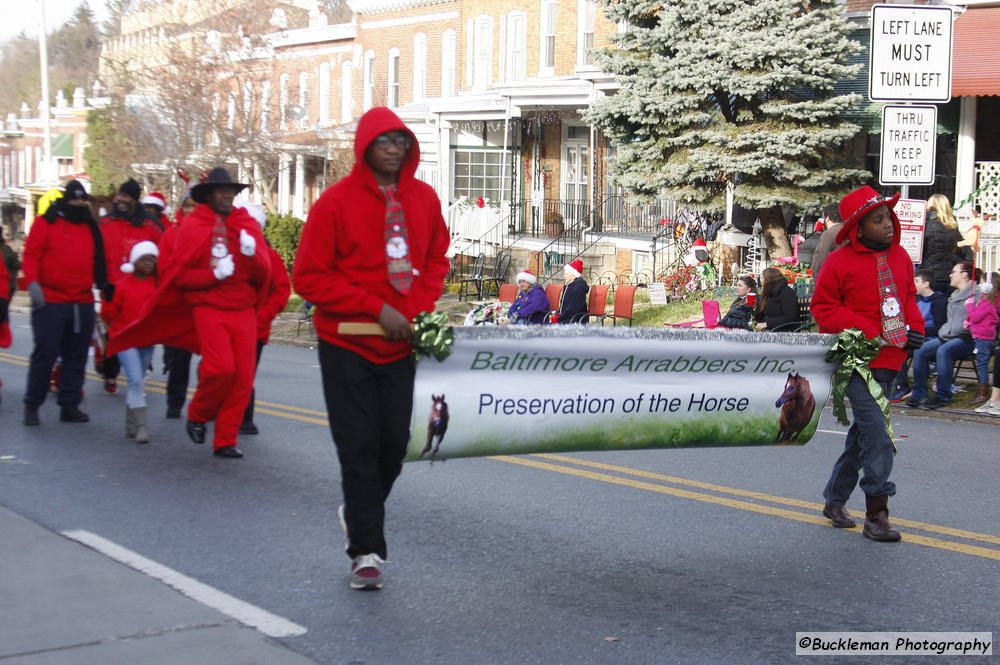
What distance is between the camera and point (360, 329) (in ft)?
18.9

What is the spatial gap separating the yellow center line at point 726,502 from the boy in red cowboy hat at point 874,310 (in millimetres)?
282

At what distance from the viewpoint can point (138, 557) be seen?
655 cm

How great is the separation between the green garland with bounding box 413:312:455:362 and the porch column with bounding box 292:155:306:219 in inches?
1376

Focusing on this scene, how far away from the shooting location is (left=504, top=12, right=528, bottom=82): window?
34469 mm

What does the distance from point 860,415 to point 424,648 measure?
9.85ft

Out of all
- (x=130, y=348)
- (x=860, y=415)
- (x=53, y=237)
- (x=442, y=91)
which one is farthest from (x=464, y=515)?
(x=442, y=91)

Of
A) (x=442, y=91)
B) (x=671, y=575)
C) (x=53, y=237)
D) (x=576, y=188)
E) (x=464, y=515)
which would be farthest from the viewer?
(x=442, y=91)

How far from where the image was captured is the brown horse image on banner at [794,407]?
664 centimetres

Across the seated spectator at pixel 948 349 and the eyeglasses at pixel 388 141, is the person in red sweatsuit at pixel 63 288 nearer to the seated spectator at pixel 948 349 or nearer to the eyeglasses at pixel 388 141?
the eyeglasses at pixel 388 141

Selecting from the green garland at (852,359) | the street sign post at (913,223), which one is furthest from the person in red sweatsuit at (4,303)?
the street sign post at (913,223)

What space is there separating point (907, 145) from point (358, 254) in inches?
310

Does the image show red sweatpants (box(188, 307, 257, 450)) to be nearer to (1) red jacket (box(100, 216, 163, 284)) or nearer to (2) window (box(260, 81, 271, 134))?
(1) red jacket (box(100, 216, 163, 284))

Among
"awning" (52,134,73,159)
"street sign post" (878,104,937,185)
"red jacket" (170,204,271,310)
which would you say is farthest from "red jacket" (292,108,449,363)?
"awning" (52,134,73,159)

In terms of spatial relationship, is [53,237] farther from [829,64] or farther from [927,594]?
[829,64]
